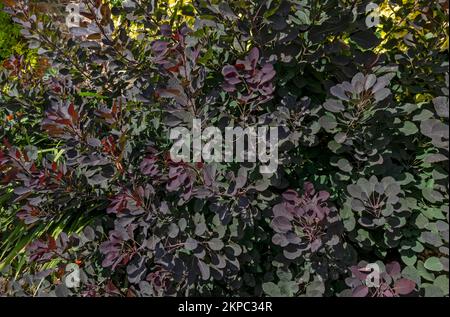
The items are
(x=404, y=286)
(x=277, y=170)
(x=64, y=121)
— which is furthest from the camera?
(x=64, y=121)

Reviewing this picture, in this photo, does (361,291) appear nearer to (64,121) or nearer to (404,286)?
(404,286)

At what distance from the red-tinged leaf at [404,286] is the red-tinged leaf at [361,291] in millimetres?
99

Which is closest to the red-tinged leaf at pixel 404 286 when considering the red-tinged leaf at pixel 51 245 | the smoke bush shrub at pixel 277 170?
the smoke bush shrub at pixel 277 170

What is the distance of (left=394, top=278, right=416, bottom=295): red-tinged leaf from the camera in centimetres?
142

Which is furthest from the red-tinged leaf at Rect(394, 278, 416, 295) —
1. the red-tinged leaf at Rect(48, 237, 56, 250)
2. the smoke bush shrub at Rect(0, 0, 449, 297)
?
the red-tinged leaf at Rect(48, 237, 56, 250)

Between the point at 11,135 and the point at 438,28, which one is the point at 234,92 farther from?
the point at 11,135

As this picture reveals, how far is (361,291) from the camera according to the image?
1.46 m

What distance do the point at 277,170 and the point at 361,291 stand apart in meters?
0.52

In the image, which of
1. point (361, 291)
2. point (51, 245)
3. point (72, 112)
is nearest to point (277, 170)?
point (361, 291)

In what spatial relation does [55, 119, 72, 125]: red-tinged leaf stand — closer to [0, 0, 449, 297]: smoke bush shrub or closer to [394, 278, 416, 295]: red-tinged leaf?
[0, 0, 449, 297]: smoke bush shrub

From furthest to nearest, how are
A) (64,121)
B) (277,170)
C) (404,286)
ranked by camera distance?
1. (64,121)
2. (277,170)
3. (404,286)

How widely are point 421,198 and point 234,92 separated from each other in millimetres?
859
